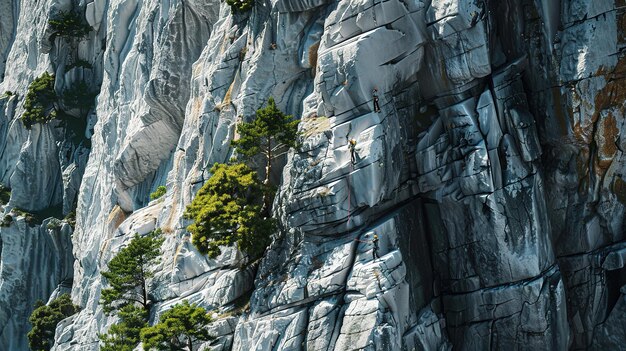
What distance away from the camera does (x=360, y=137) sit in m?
40.1

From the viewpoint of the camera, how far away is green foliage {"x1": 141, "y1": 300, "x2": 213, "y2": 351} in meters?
40.1

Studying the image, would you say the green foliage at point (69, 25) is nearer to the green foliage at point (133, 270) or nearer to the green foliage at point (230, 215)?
the green foliage at point (133, 270)

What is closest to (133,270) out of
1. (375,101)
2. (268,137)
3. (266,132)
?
(268,137)

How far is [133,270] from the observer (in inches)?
1794

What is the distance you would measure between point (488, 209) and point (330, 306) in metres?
7.43

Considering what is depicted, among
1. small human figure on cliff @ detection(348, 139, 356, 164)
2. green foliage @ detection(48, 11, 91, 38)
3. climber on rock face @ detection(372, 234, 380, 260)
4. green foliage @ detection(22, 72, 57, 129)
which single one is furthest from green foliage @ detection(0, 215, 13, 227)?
climber on rock face @ detection(372, 234, 380, 260)

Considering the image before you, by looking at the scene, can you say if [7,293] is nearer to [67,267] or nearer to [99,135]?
[67,267]

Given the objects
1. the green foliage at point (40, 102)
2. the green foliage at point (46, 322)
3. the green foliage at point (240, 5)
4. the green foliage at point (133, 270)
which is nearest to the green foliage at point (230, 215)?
the green foliage at point (133, 270)

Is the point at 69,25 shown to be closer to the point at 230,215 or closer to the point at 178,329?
the point at 230,215

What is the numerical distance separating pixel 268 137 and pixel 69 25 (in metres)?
32.3

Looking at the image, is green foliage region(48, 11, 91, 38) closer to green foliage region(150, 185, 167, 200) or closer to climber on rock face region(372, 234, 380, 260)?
green foliage region(150, 185, 167, 200)

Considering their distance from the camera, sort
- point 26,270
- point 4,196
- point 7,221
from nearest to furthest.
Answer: point 26,270
point 7,221
point 4,196

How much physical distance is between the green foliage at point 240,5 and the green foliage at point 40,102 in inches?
1083

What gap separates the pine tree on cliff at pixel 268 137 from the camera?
4131 cm
